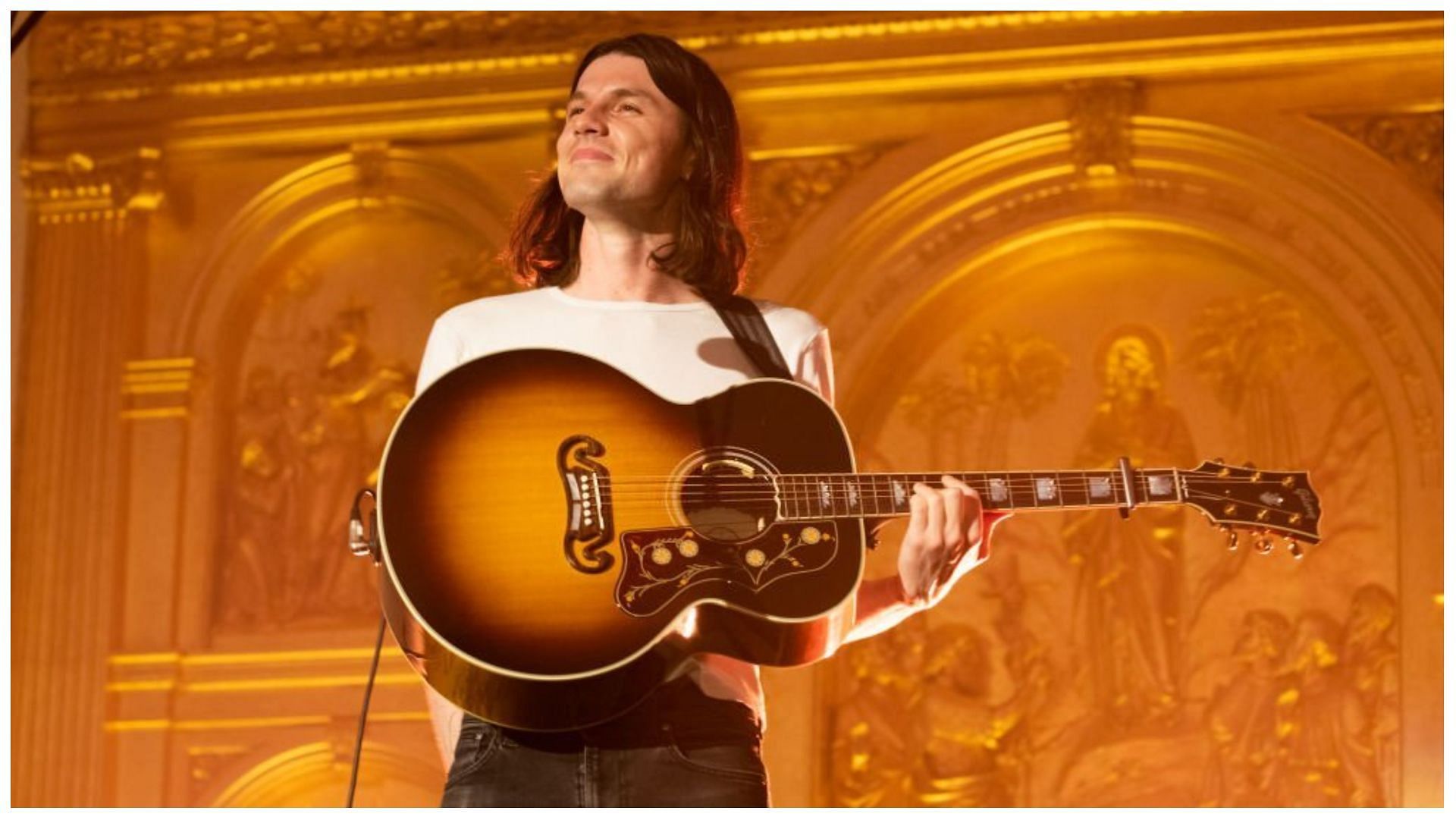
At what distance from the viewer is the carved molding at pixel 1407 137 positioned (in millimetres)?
8336

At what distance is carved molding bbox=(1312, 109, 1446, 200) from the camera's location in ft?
27.3

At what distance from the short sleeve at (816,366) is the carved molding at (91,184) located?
5.41 m

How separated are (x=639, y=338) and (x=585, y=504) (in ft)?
1.14

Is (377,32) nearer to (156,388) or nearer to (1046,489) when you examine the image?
(156,388)

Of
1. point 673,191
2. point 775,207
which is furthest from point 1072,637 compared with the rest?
point 673,191

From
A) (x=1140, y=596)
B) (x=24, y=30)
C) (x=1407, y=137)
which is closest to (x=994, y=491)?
(x=24, y=30)

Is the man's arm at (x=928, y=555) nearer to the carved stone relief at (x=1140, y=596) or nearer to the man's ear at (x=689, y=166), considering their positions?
the man's ear at (x=689, y=166)

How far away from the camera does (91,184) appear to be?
30.4 feet

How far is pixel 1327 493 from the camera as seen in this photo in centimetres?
831

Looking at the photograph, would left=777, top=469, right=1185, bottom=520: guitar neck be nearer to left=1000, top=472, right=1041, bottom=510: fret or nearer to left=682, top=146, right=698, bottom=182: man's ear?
left=1000, top=472, right=1041, bottom=510: fret

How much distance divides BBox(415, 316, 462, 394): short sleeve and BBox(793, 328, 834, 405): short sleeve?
60cm

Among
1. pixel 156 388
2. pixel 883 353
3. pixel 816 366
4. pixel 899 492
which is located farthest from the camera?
pixel 156 388

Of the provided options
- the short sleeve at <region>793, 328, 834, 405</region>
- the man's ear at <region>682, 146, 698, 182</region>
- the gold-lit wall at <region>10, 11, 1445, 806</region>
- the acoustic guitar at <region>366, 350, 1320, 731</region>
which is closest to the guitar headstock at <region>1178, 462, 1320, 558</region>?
the acoustic guitar at <region>366, 350, 1320, 731</region>

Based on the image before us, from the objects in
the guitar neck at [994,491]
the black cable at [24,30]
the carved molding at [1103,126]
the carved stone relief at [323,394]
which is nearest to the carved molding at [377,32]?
the carved molding at [1103,126]
